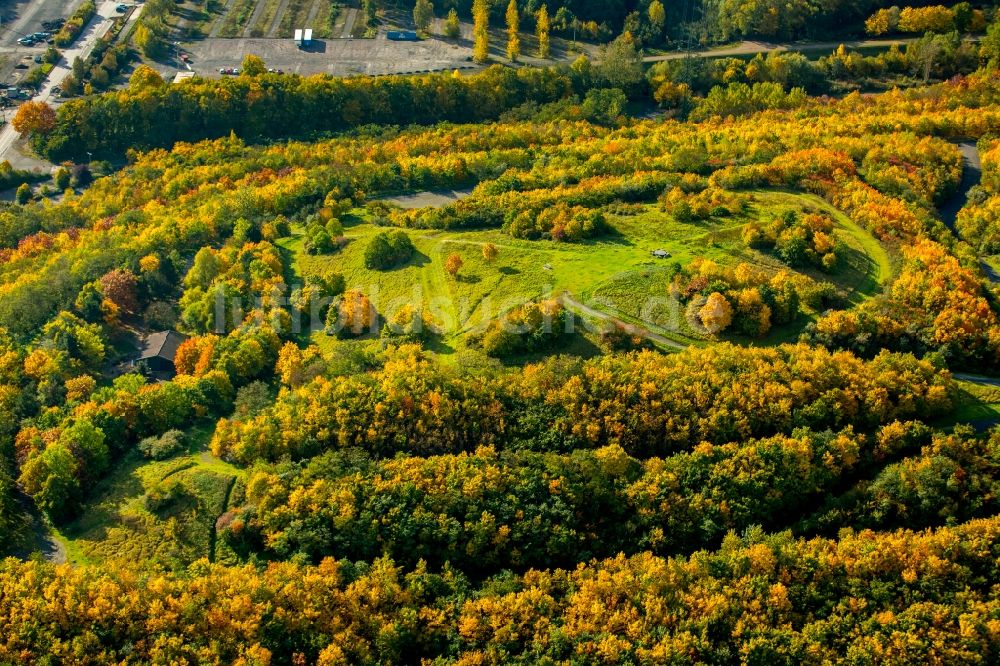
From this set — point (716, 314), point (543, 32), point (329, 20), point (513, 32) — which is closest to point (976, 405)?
point (716, 314)

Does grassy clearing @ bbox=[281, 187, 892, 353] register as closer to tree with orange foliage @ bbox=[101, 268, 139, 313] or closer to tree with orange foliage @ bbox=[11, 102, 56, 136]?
tree with orange foliage @ bbox=[101, 268, 139, 313]

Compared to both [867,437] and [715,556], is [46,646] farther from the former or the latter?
[867,437]

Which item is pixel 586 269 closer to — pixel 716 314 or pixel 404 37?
pixel 716 314

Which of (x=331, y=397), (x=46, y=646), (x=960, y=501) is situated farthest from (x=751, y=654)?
(x=46, y=646)

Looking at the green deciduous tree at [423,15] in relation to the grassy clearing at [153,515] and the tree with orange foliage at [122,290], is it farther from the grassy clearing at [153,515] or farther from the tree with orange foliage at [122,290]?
the grassy clearing at [153,515]

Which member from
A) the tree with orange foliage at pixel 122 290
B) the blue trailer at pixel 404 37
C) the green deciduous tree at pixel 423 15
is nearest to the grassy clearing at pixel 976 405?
the tree with orange foliage at pixel 122 290

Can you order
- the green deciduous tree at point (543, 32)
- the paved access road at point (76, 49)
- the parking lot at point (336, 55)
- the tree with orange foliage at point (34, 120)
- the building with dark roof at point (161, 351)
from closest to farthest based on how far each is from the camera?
1. the building with dark roof at point (161, 351)
2. the tree with orange foliage at point (34, 120)
3. the paved access road at point (76, 49)
4. the parking lot at point (336, 55)
5. the green deciduous tree at point (543, 32)
